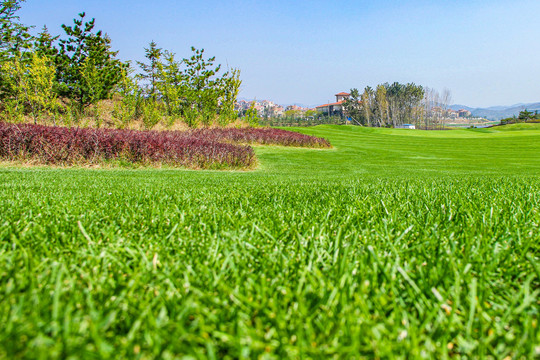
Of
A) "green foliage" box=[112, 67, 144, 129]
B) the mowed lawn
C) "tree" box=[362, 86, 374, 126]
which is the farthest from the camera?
"tree" box=[362, 86, 374, 126]

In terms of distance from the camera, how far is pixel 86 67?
22406mm

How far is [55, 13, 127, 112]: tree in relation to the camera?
23.1 meters

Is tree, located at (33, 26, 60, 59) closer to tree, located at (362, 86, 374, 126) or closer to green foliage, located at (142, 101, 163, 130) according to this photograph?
green foliage, located at (142, 101, 163, 130)

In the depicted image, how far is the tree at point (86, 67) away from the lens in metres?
23.1

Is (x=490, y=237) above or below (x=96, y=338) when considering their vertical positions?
below

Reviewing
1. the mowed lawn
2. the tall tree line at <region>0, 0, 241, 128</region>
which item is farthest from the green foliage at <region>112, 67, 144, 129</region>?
the mowed lawn

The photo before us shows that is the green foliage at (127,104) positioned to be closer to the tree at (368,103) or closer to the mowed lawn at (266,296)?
the mowed lawn at (266,296)

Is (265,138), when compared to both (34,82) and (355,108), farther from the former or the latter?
(355,108)

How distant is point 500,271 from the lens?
119 cm

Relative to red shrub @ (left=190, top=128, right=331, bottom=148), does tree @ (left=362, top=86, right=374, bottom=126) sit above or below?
above

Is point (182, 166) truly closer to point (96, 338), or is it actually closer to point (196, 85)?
point (96, 338)

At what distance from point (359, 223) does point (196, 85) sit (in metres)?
27.6

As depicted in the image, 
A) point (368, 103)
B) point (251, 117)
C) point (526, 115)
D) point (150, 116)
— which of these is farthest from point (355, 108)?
point (150, 116)

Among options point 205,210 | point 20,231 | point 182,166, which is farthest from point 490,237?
point 182,166
